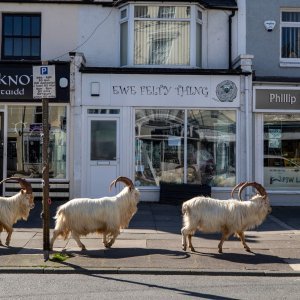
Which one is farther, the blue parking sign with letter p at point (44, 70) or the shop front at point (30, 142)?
the shop front at point (30, 142)

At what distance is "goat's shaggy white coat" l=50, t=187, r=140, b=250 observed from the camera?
380 inches

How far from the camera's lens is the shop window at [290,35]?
1695cm

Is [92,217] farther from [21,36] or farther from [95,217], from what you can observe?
[21,36]

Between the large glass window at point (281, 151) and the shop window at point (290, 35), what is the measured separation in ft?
7.22

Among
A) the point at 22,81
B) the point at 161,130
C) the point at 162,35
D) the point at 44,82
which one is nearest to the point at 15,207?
the point at 44,82

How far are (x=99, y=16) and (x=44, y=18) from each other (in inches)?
68.2

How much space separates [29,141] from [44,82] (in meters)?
6.84

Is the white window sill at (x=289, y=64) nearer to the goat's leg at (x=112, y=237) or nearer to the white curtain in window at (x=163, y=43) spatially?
the white curtain in window at (x=163, y=43)

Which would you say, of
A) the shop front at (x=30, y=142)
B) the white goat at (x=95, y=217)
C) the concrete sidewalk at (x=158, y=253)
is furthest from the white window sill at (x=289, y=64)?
the white goat at (x=95, y=217)

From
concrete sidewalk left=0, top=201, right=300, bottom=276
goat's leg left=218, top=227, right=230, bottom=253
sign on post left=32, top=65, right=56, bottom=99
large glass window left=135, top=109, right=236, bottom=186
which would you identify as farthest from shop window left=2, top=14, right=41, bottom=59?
goat's leg left=218, top=227, right=230, bottom=253

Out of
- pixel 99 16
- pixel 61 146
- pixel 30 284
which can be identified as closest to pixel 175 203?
pixel 61 146

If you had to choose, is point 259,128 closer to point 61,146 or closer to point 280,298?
point 61,146

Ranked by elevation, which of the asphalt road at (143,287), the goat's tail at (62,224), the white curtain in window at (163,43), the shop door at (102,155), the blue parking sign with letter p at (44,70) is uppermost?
the white curtain in window at (163,43)

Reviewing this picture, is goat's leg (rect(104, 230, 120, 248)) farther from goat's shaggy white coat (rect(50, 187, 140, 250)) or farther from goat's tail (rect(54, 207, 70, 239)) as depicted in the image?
goat's tail (rect(54, 207, 70, 239))
